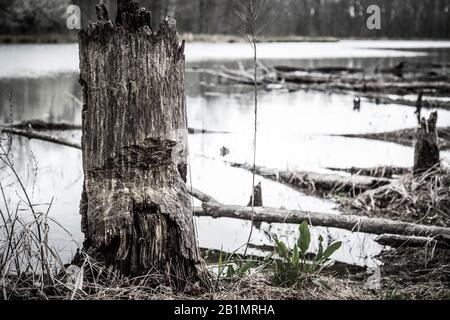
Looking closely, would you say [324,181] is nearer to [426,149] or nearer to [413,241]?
[426,149]

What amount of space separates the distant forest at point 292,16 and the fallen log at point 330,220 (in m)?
10.7

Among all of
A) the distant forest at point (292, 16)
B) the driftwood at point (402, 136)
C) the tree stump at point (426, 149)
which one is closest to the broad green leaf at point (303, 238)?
the tree stump at point (426, 149)

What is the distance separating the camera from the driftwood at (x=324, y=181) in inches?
270

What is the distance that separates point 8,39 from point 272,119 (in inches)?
992

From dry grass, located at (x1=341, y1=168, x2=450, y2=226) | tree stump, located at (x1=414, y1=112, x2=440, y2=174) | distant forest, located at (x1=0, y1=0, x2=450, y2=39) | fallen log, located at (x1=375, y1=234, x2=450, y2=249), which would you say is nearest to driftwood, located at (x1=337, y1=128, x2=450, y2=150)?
tree stump, located at (x1=414, y1=112, x2=440, y2=174)

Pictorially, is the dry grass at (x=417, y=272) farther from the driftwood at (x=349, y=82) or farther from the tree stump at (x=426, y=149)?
the driftwood at (x=349, y=82)

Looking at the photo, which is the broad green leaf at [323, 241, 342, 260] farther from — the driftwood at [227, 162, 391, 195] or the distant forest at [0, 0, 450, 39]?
the distant forest at [0, 0, 450, 39]

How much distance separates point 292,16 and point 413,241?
65.3 metres

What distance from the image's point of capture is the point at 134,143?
300cm

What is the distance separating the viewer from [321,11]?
232 feet

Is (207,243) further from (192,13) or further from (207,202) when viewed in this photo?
(192,13)

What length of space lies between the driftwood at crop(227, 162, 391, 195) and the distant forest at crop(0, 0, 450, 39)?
854 cm

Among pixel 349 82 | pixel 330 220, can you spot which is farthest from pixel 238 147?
pixel 349 82

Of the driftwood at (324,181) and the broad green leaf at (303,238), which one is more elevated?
the broad green leaf at (303,238)
